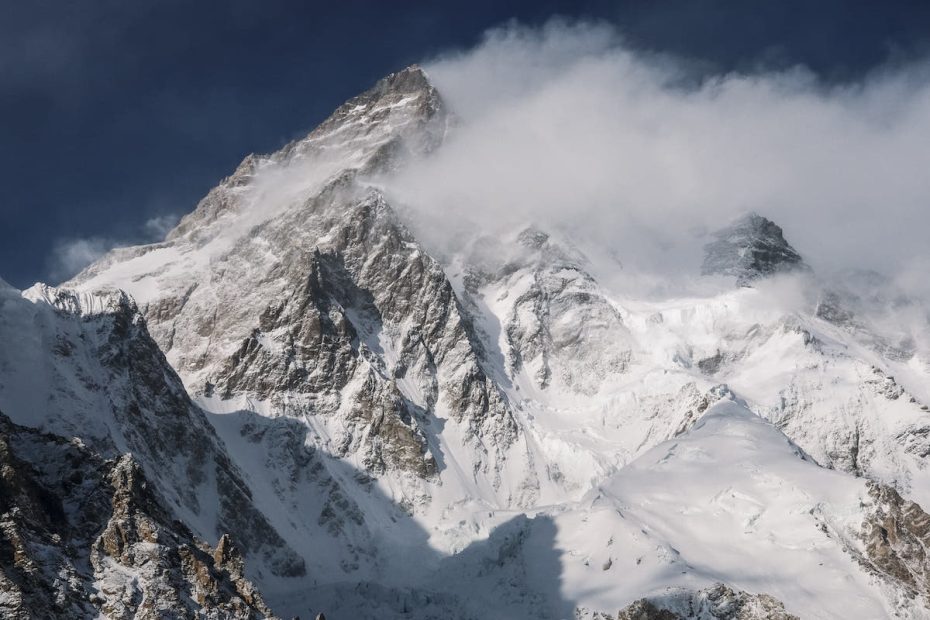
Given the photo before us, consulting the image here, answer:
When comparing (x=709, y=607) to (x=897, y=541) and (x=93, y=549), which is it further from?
(x=93, y=549)

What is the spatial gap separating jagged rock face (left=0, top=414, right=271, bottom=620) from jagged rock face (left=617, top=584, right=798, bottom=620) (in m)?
55.0

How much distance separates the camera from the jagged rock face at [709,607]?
362 feet

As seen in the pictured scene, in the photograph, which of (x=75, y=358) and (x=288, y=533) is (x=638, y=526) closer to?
(x=288, y=533)

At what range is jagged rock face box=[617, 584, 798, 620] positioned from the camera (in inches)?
4343

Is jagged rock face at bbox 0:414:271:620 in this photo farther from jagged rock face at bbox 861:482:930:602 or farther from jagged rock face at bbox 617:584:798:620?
jagged rock face at bbox 861:482:930:602

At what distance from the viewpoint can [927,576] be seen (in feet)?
426

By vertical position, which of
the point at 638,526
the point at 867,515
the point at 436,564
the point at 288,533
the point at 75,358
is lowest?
the point at 867,515

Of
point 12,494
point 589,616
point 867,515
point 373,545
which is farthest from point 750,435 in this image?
point 12,494

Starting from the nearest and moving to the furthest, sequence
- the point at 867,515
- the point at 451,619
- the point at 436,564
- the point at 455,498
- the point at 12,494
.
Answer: the point at 12,494
the point at 867,515
the point at 451,619
the point at 436,564
the point at 455,498

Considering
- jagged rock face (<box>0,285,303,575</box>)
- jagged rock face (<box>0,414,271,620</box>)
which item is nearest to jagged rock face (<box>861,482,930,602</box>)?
jagged rock face (<box>0,414,271,620</box>)

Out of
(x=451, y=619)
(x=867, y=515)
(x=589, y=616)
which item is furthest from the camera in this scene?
(x=451, y=619)

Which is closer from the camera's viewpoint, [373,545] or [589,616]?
[589,616]

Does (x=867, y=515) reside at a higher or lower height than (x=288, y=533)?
lower

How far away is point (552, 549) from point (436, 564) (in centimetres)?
3419
